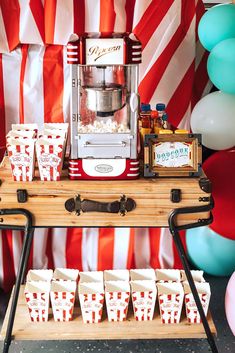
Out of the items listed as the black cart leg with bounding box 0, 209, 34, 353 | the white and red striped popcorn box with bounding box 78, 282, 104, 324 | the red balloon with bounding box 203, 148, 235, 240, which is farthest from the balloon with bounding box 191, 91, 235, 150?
the black cart leg with bounding box 0, 209, 34, 353

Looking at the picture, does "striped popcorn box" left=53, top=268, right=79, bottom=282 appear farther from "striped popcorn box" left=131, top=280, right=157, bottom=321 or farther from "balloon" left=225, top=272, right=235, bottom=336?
"balloon" left=225, top=272, right=235, bottom=336

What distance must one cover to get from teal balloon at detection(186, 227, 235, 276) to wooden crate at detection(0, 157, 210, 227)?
65 centimetres

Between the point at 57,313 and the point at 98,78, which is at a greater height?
the point at 98,78

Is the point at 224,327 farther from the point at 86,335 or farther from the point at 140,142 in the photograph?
the point at 140,142

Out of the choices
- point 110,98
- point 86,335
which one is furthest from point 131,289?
point 110,98

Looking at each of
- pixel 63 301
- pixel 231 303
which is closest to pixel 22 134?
pixel 63 301

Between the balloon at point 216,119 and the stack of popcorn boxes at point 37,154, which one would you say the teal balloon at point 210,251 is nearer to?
the balloon at point 216,119

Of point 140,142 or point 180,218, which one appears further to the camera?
point 140,142

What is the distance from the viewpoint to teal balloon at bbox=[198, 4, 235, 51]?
271cm

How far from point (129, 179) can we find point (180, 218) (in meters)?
0.27

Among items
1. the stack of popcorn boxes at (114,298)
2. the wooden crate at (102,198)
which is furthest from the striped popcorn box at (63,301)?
the wooden crate at (102,198)

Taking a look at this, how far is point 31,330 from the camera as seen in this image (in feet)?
8.58

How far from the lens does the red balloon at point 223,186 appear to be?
2.96m

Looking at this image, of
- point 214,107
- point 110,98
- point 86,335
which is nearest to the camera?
point 110,98
